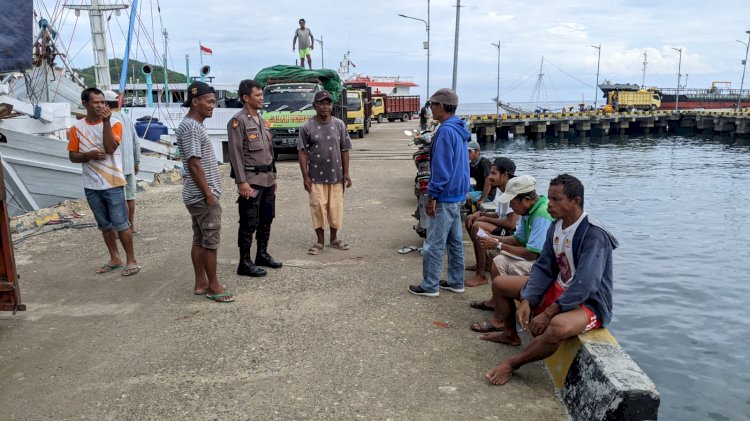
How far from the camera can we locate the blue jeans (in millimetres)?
4820

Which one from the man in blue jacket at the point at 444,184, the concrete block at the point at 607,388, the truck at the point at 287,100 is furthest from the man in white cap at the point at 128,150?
the truck at the point at 287,100

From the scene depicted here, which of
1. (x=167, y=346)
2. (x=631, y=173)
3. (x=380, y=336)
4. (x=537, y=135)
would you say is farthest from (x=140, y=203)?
(x=537, y=135)

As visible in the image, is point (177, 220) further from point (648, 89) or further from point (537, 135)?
point (648, 89)

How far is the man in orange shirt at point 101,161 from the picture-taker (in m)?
5.42

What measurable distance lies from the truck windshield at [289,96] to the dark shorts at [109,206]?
36.3ft

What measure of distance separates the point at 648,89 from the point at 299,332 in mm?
66902

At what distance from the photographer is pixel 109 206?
555cm

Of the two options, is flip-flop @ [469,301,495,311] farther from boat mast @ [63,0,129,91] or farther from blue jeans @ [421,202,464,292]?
boat mast @ [63,0,129,91]

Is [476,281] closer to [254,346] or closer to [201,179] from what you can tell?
[254,346]

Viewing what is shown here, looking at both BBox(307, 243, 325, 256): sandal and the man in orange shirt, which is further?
BBox(307, 243, 325, 256): sandal

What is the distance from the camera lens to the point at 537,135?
44094 mm

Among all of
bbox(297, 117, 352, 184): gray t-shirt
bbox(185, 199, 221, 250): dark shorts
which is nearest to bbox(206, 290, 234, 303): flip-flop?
bbox(185, 199, 221, 250): dark shorts

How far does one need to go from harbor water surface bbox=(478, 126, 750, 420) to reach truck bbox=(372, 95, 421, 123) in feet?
70.6

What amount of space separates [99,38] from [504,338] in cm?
1465
